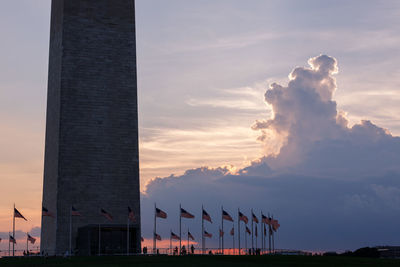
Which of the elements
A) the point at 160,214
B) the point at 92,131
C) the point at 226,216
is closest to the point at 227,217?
the point at 226,216

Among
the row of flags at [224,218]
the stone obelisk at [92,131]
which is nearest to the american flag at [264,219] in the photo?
the row of flags at [224,218]

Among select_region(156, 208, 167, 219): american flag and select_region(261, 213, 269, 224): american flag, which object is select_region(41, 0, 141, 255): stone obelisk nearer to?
select_region(156, 208, 167, 219): american flag

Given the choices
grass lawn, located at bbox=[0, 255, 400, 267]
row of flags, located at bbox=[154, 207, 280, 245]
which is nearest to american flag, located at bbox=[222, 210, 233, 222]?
row of flags, located at bbox=[154, 207, 280, 245]

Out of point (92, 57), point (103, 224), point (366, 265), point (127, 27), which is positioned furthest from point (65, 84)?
point (366, 265)

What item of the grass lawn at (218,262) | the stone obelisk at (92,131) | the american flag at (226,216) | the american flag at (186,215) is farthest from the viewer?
the stone obelisk at (92,131)

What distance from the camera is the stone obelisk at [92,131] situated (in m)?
78.6

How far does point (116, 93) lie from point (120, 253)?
19.9 metres

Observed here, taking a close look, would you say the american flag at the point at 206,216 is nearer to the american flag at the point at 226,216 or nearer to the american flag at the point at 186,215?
the american flag at the point at 226,216

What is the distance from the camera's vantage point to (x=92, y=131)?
80.8 metres

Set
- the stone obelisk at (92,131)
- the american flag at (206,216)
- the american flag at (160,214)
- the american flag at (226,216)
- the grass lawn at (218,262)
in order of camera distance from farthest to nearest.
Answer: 1. the stone obelisk at (92,131)
2. the american flag at (226,216)
3. the american flag at (206,216)
4. the american flag at (160,214)
5. the grass lawn at (218,262)

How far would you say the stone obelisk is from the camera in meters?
78.6

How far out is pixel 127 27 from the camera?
8481cm

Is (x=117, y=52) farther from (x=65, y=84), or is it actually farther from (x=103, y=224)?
(x=103, y=224)

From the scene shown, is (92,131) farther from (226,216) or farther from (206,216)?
(226,216)
